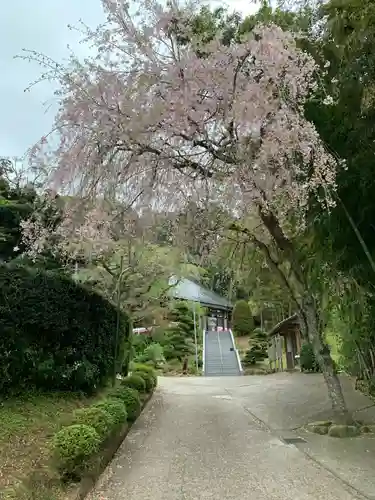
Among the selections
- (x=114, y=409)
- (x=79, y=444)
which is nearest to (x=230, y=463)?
(x=114, y=409)

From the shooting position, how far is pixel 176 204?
7.06 m

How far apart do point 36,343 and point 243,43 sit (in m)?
4.68

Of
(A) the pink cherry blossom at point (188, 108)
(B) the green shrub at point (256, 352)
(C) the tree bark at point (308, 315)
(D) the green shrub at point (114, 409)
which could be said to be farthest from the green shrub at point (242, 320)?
(A) the pink cherry blossom at point (188, 108)

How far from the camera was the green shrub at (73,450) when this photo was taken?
4.17 meters

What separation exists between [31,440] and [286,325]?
53.7 ft

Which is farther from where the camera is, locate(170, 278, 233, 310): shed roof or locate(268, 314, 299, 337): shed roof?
locate(170, 278, 233, 310): shed roof

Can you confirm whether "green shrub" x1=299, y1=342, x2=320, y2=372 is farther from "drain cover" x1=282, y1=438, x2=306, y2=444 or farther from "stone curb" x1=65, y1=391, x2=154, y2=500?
"stone curb" x1=65, y1=391, x2=154, y2=500

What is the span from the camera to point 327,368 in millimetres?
7117

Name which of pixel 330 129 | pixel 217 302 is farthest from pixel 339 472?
pixel 217 302

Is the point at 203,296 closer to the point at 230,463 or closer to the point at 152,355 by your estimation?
the point at 152,355

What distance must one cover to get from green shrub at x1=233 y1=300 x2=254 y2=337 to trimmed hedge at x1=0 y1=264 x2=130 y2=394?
23.6 m

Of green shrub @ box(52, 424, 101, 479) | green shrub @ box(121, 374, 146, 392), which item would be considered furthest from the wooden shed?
green shrub @ box(52, 424, 101, 479)

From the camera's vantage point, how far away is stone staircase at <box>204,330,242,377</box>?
21734 millimetres

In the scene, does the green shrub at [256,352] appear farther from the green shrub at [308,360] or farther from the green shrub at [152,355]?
the green shrub at [308,360]
